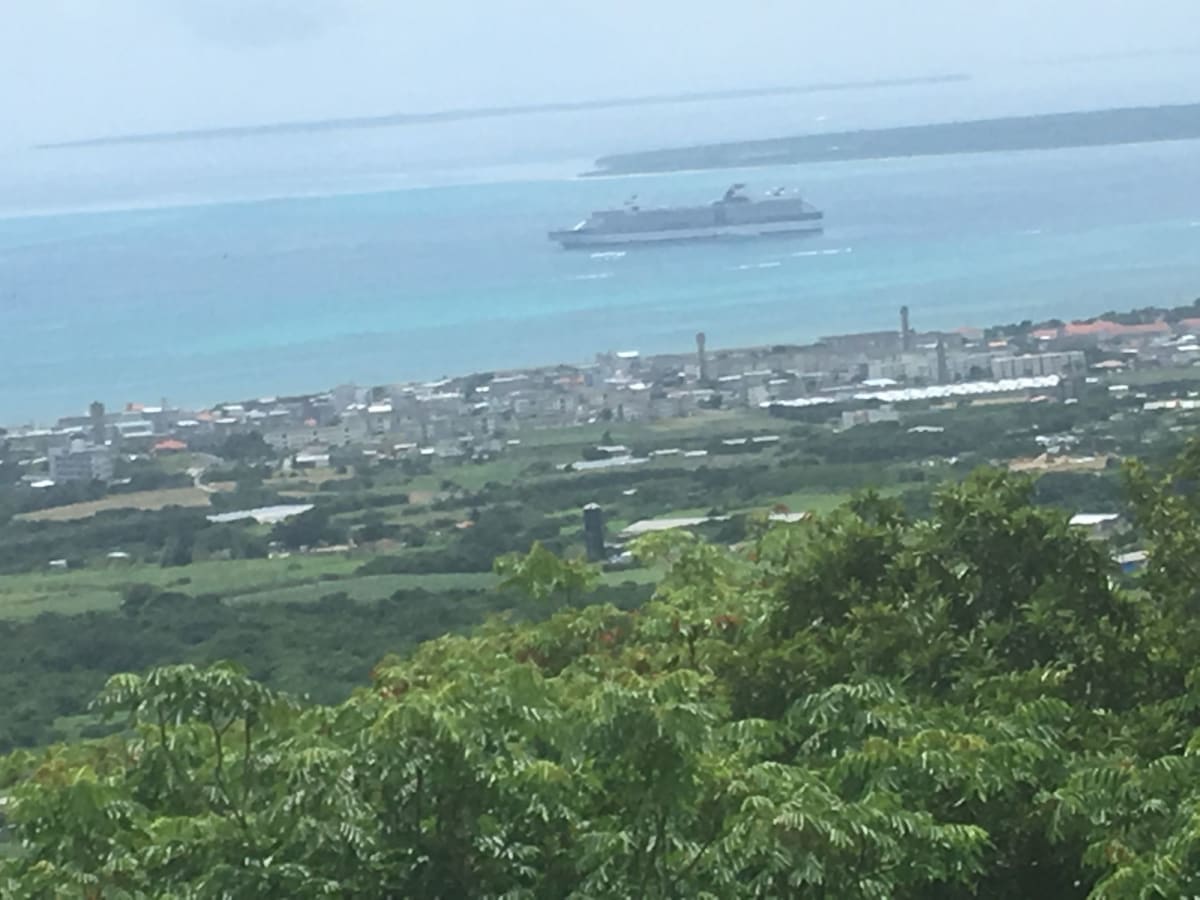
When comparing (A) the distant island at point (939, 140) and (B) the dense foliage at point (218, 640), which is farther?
(A) the distant island at point (939, 140)

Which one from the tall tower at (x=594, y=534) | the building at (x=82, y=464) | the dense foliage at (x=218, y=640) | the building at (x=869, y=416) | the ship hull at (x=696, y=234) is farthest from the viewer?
the ship hull at (x=696, y=234)

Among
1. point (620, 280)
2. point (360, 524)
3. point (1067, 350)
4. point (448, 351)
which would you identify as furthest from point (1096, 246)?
point (360, 524)

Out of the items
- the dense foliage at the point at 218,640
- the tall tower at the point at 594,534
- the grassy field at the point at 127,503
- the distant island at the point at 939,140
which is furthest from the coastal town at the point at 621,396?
the distant island at the point at 939,140

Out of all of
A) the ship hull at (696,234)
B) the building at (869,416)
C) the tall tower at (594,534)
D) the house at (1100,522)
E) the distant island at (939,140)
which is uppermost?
the distant island at (939,140)

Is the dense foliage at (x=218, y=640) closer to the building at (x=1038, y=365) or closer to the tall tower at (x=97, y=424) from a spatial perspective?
the tall tower at (x=97, y=424)

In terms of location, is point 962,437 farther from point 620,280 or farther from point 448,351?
point 620,280

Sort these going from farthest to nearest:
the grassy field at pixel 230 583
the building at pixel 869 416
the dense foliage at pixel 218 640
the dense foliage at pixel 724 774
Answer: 1. the building at pixel 869 416
2. the grassy field at pixel 230 583
3. the dense foliage at pixel 218 640
4. the dense foliage at pixel 724 774
